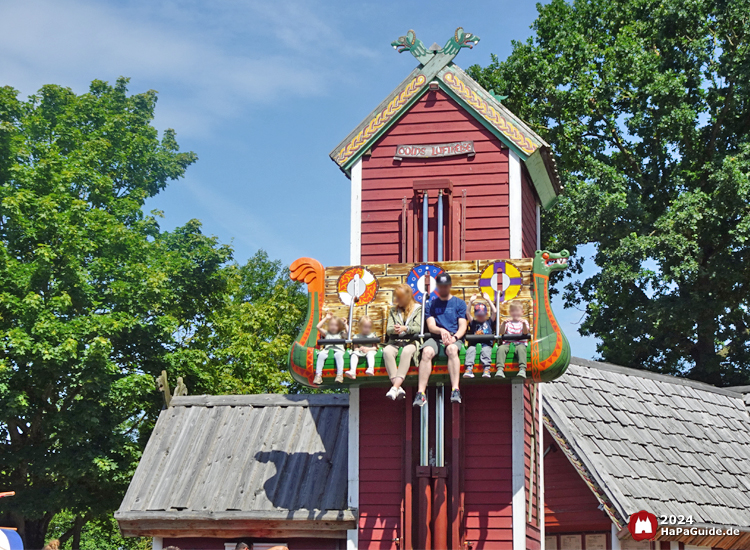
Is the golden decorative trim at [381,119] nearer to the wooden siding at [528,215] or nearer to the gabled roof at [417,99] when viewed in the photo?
the gabled roof at [417,99]

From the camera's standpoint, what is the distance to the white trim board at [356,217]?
15.8 meters

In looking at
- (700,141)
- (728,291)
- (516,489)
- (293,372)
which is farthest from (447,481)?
(700,141)

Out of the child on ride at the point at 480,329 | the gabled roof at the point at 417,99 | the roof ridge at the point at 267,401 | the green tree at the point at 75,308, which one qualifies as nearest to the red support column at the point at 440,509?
the child on ride at the point at 480,329

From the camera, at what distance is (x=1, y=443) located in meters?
26.1

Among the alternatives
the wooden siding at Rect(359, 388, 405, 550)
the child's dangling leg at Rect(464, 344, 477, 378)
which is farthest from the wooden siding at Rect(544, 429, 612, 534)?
the child's dangling leg at Rect(464, 344, 477, 378)

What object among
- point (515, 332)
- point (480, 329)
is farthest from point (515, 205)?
point (515, 332)

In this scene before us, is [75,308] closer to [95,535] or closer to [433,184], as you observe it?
[433,184]

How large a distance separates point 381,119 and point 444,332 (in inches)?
181

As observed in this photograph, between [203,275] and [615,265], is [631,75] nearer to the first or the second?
[615,265]

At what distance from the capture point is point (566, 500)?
1759 cm

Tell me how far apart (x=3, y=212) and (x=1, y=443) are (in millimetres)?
6530

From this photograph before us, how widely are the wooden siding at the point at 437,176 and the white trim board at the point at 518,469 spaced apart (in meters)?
2.46

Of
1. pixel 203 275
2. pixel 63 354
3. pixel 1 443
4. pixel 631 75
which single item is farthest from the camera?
pixel 203 275

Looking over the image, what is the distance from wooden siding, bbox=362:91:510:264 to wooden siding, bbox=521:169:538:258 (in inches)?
22.2
